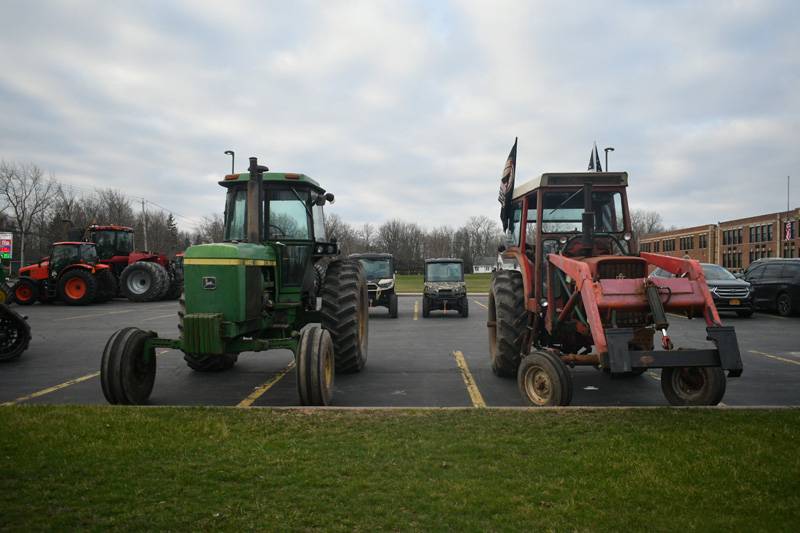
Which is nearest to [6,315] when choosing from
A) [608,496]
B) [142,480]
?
[142,480]

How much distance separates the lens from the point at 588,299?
20.1ft

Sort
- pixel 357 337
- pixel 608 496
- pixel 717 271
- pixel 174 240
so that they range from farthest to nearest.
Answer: pixel 174 240, pixel 717 271, pixel 357 337, pixel 608 496

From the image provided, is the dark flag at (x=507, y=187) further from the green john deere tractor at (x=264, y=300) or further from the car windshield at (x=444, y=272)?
the car windshield at (x=444, y=272)

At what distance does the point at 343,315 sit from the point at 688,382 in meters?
4.38

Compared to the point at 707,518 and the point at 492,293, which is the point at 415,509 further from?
the point at 492,293

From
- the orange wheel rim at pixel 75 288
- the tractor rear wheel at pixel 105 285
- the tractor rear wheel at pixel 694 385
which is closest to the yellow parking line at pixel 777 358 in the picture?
the tractor rear wheel at pixel 694 385

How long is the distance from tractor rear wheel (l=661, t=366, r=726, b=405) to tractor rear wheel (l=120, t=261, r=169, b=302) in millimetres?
22515

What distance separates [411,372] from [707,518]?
5.74m

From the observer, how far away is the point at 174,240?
81312mm

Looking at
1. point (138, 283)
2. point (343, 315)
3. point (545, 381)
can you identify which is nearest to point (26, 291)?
point (138, 283)

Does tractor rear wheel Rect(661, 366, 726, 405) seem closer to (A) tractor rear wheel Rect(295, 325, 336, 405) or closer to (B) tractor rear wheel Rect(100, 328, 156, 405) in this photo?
(A) tractor rear wheel Rect(295, 325, 336, 405)

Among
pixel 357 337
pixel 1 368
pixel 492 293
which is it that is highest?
pixel 492 293

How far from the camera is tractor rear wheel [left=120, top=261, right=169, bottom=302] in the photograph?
983 inches

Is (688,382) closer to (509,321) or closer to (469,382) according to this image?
(509,321)
